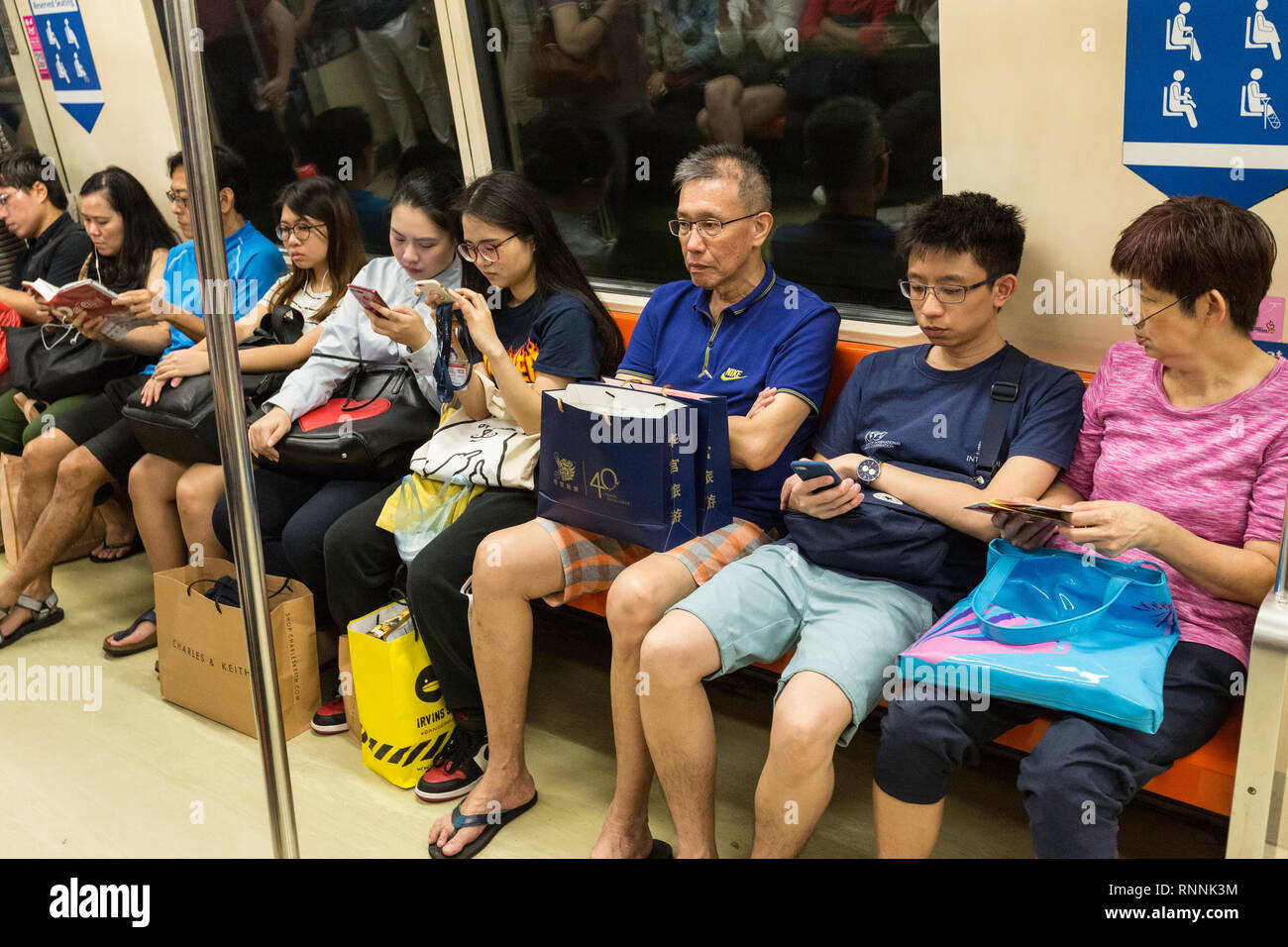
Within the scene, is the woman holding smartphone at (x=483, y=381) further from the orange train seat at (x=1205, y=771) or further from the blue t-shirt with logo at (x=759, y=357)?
the orange train seat at (x=1205, y=771)

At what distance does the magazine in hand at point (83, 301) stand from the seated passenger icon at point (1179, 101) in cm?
318

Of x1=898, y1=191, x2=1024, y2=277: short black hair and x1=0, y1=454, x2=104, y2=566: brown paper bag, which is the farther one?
x1=0, y1=454, x2=104, y2=566: brown paper bag

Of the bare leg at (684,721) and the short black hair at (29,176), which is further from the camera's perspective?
the short black hair at (29,176)

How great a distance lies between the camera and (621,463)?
8.39 feet

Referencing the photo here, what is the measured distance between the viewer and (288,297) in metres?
3.86

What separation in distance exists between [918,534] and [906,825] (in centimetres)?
61

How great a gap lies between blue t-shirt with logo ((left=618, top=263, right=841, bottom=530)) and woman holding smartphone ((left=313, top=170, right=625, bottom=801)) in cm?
27

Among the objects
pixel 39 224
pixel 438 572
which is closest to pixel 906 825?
pixel 438 572

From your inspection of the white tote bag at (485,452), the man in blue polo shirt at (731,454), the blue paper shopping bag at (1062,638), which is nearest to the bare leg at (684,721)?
the man in blue polo shirt at (731,454)

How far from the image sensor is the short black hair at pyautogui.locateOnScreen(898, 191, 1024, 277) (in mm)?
2475

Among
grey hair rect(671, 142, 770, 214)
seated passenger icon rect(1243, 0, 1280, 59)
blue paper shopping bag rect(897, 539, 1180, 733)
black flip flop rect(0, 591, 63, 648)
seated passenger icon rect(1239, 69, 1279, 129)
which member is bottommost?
black flip flop rect(0, 591, 63, 648)

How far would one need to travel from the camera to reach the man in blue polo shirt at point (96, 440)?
13.2 ft

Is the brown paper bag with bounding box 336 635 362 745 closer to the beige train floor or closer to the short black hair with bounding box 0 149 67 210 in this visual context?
the beige train floor

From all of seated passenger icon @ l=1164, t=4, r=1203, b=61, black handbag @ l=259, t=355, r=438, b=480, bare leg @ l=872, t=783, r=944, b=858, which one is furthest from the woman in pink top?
black handbag @ l=259, t=355, r=438, b=480
